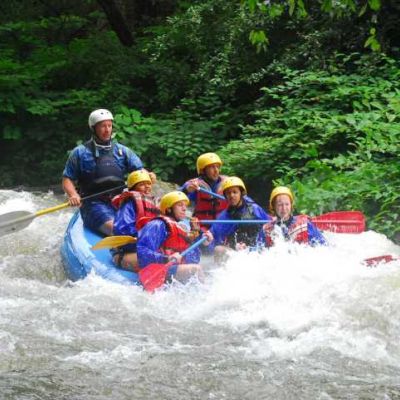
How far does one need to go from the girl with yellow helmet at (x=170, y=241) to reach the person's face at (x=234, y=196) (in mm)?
532

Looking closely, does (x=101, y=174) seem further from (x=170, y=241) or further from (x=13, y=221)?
(x=170, y=241)

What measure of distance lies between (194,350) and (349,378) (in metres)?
1.03

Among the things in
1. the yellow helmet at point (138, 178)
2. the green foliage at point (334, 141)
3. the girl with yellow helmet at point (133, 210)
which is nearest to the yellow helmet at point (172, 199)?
the girl with yellow helmet at point (133, 210)

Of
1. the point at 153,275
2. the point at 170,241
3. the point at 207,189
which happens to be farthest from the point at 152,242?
the point at 207,189

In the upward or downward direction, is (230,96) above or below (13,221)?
below

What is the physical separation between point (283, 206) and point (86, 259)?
69.4 inches

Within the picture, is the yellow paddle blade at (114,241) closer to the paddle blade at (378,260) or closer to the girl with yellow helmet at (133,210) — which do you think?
the girl with yellow helmet at (133,210)

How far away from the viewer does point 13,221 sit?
24.0 ft

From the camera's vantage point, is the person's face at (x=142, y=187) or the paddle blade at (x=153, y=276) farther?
the person's face at (x=142, y=187)

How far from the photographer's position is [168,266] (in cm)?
638

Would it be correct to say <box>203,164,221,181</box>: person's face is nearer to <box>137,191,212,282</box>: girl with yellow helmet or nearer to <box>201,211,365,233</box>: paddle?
<box>201,211,365,233</box>: paddle

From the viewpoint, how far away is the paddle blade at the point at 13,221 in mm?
7246

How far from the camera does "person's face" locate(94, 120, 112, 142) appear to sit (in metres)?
7.53

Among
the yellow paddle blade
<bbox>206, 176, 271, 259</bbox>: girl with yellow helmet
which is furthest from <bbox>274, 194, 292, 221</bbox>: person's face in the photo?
the yellow paddle blade
